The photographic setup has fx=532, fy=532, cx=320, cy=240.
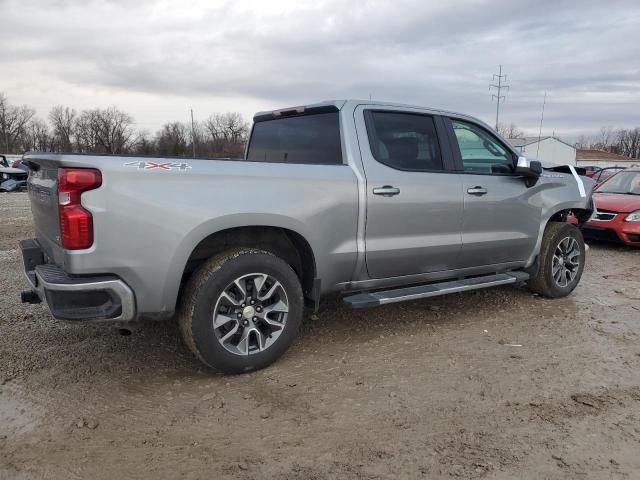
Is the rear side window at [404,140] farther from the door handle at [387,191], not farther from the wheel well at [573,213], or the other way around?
the wheel well at [573,213]

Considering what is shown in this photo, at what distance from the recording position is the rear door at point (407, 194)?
416cm

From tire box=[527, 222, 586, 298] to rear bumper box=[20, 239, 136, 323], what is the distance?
4.19 m

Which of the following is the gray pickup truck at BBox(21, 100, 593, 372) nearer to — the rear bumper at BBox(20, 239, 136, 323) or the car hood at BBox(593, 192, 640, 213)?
the rear bumper at BBox(20, 239, 136, 323)

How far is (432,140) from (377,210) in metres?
1.04

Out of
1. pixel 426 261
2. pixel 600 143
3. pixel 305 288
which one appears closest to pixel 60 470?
pixel 305 288

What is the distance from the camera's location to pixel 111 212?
3.09 m

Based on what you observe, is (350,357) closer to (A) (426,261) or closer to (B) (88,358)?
(A) (426,261)

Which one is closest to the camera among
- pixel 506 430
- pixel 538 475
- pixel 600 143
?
pixel 538 475

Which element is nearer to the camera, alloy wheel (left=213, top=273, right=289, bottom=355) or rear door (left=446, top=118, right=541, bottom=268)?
alloy wheel (left=213, top=273, right=289, bottom=355)

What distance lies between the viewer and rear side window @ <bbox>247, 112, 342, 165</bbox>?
4305mm

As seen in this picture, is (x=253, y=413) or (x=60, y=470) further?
(x=253, y=413)

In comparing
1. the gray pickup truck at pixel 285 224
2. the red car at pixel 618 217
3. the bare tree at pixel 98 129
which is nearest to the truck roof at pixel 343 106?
the gray pickup truck at pixel 285 224

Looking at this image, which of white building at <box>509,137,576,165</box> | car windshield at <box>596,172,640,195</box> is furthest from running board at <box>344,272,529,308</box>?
white building at <box>509,137,576,165</box>

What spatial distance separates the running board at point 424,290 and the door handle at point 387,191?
0.79 metres
